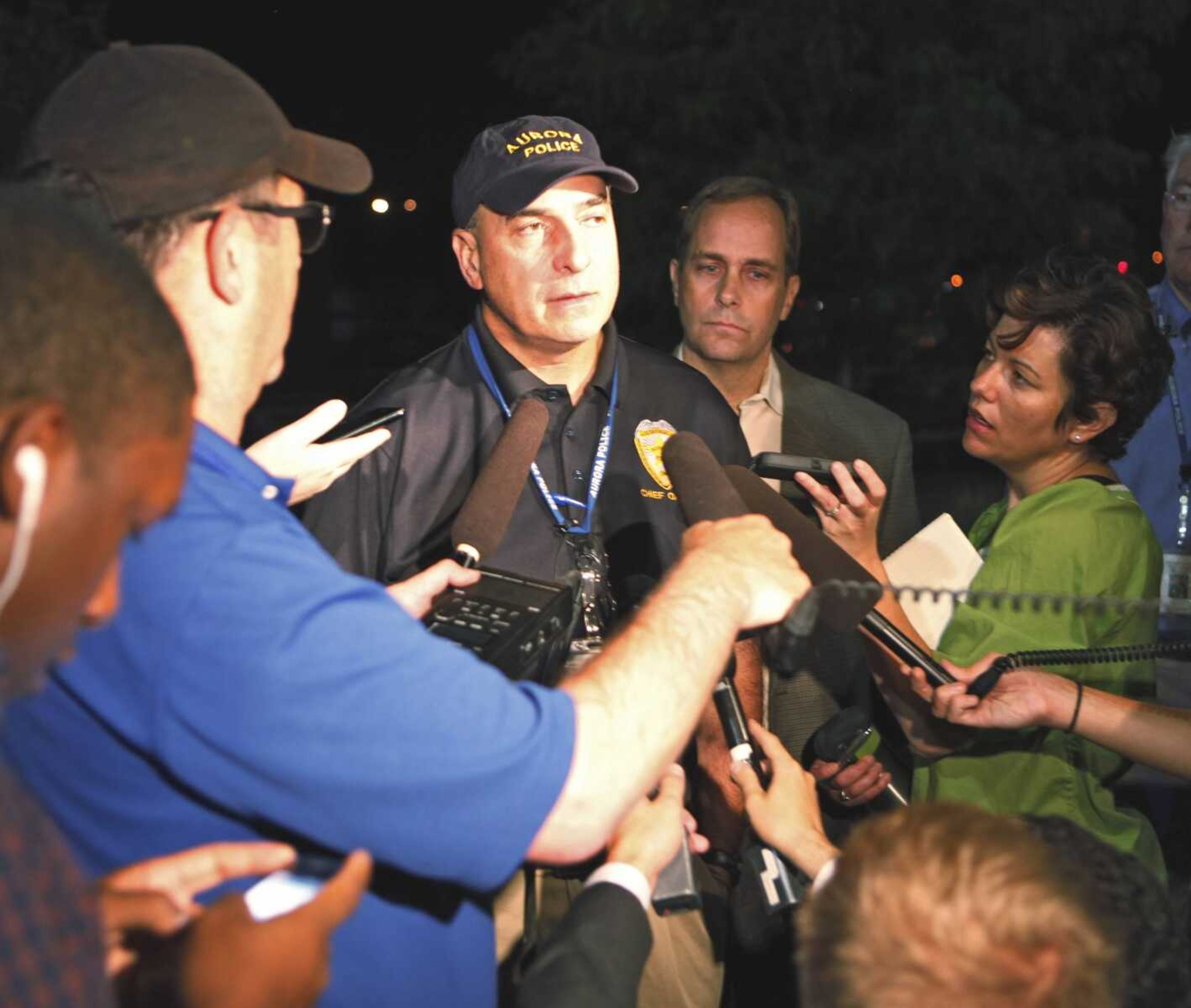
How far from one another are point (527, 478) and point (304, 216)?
1060mm

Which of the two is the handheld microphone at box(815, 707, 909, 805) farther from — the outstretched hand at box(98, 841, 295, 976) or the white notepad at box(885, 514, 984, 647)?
the outstretched hand at box(98, 841, 295, 976)

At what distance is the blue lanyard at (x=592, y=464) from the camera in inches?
112

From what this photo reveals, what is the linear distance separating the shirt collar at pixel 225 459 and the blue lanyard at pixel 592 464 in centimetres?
119

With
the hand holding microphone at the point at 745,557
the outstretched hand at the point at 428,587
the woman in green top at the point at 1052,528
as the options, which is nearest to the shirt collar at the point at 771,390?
the woman in green top at the point at 1052,528

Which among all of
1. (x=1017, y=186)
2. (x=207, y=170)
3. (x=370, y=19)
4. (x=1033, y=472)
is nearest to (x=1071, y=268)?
(x=1033, y=472)

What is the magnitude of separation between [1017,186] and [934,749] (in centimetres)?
774

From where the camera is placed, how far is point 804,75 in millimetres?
9562

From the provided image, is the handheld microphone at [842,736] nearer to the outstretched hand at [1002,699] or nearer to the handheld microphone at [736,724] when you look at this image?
the outstretched hand at [1002,699]

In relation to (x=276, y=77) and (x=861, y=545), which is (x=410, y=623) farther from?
(x=276, y=77)

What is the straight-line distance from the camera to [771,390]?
4.24m

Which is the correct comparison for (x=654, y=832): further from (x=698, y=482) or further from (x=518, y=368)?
(x=518, y=368)

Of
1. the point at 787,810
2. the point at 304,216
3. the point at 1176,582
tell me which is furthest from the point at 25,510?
the point at 1176,582

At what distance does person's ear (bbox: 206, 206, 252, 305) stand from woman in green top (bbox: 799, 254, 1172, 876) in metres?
1.52

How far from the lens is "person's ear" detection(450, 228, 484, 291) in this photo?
10.4 ft
